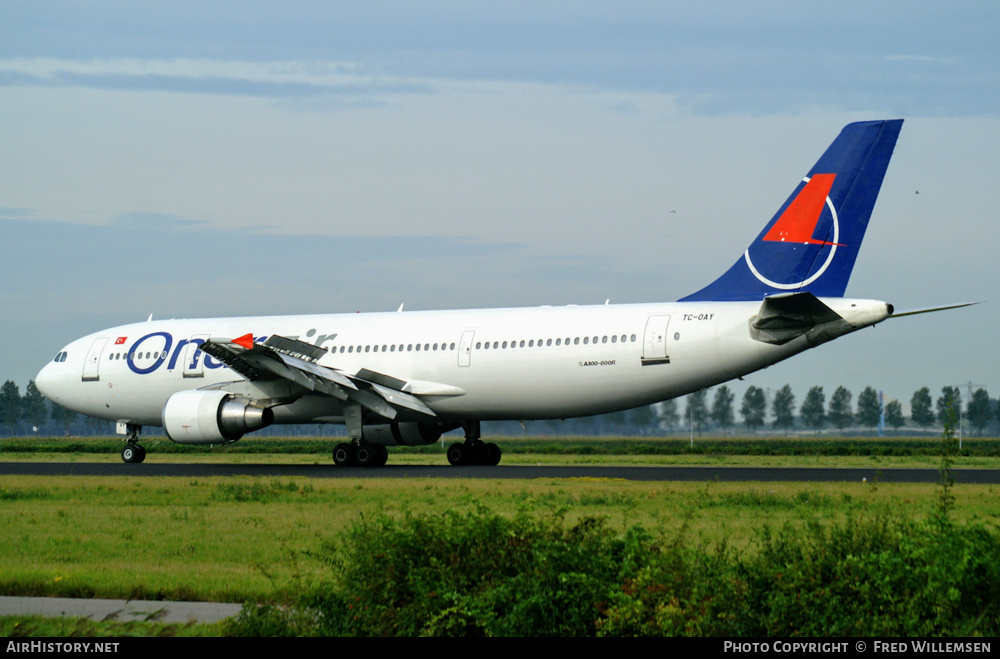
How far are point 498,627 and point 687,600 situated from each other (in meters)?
1.41

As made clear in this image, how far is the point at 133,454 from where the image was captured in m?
34.9

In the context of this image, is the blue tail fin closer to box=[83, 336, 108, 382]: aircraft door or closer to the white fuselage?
the white fuselage

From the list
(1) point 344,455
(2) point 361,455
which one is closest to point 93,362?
(1) point 344,455

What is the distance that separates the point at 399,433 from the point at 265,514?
46.8 ft

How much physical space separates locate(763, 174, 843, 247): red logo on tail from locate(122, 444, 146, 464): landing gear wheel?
837 inches

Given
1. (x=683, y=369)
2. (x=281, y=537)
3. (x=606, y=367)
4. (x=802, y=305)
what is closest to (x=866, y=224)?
(x=802, y=305)

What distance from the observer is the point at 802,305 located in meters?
24.4

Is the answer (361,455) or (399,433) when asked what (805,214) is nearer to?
(399,433)

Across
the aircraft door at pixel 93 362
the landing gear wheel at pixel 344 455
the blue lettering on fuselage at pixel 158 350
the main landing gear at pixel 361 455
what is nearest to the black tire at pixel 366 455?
the main landing gear at pixel 361 455

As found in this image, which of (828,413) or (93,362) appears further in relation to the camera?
(828,413)

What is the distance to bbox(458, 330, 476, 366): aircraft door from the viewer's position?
97.9 ft

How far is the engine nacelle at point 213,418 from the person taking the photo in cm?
2934

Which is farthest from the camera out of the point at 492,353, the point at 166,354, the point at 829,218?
the point at 166,354

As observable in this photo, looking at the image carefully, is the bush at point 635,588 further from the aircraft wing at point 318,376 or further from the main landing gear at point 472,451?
the main landing gear at point 472,451
